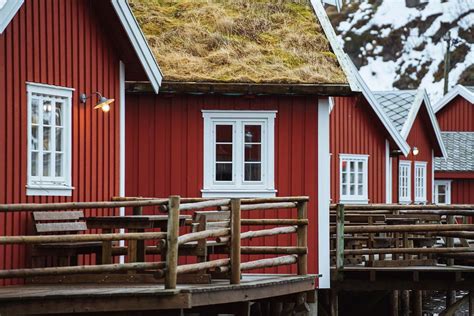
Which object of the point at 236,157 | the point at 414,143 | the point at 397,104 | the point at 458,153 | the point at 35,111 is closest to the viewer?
the point at 35,111

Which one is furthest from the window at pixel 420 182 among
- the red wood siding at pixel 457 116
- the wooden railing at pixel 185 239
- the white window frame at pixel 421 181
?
the wooden railing at pixel 185 239

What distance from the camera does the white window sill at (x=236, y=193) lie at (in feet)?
74.5

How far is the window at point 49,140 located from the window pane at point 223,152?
14.2 feet

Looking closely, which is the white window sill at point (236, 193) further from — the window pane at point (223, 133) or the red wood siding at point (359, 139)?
the red wood siding at point (359, 139)

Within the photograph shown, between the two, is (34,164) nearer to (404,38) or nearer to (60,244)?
(60,244)

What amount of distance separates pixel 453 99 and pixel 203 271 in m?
34.7

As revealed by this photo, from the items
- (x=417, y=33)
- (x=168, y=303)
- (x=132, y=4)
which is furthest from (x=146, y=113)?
(x=417, y=33)

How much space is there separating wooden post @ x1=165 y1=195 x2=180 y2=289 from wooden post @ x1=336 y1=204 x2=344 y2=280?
775cm

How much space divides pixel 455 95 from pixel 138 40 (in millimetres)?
32678

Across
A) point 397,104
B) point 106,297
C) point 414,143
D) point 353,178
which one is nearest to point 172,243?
point 106,297

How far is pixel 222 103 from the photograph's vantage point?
2278 centimetres

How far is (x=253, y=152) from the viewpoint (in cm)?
2278

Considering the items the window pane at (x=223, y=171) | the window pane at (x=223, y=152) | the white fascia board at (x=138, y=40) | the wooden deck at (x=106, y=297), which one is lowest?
the wooden deck at (x=106, y=297)


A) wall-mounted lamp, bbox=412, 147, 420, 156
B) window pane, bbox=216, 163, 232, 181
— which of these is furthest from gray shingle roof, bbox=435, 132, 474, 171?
window pane, bbox=216, 163, 232, 181
